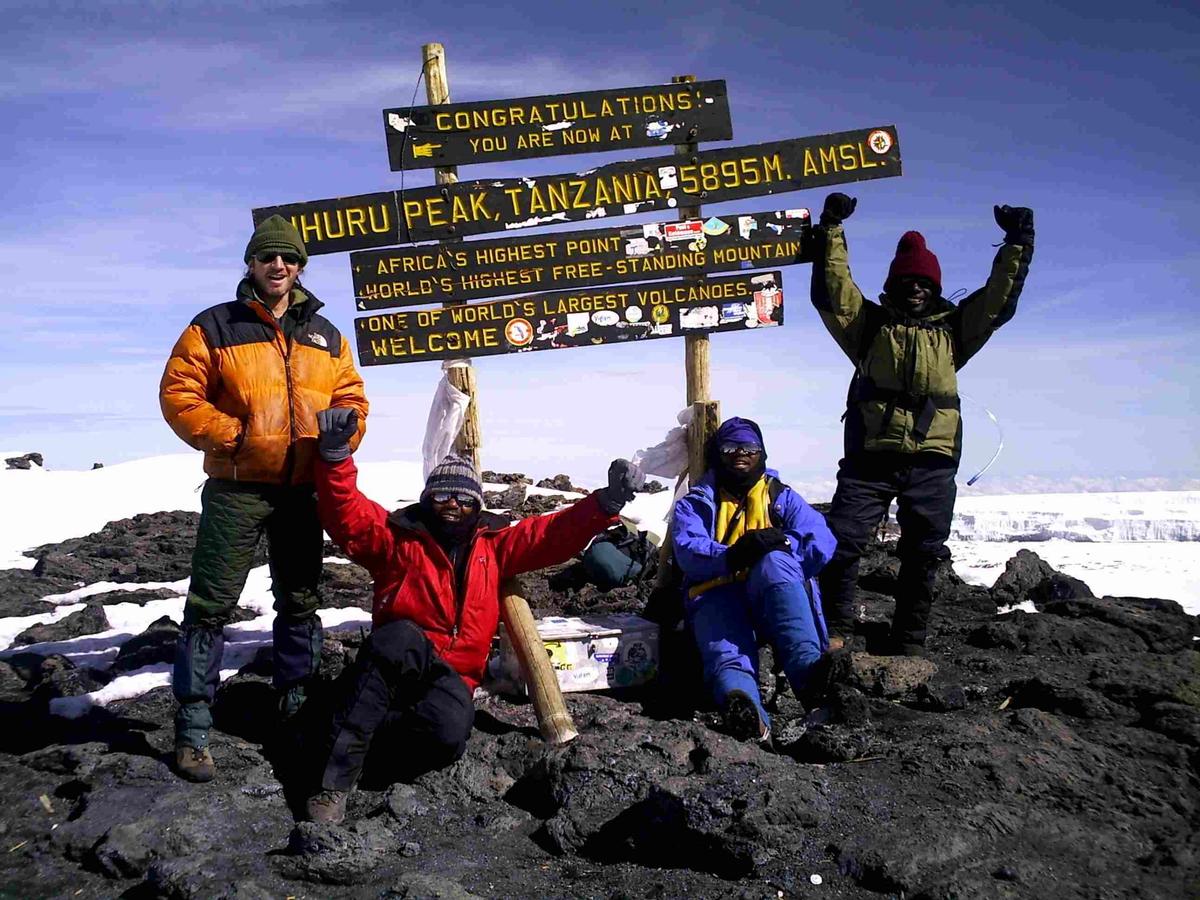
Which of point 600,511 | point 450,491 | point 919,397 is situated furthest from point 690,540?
point 919,397

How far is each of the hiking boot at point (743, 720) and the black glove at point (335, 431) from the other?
2.09 metres

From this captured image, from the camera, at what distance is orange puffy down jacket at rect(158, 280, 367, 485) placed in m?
4.27

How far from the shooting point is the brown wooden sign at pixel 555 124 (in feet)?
18.7

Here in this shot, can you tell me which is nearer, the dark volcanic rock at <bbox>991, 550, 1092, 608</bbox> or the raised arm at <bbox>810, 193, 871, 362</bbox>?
the raised arm at <bbox>810, 193, 871, 362</bbox>

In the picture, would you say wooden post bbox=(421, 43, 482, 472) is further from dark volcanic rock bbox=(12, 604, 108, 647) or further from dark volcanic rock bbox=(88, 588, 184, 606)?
dark volcanic rock bbox=(88, 588, 184, 606)

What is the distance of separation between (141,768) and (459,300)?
119 inches

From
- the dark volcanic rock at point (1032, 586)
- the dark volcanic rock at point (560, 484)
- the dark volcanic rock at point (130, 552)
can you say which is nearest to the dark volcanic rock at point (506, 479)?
the dark volcanic rock at point (560, 484)

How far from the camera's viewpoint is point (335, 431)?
4207 mm

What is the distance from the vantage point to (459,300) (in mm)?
5848

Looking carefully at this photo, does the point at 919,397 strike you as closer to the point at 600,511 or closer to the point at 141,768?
the point at 600,511

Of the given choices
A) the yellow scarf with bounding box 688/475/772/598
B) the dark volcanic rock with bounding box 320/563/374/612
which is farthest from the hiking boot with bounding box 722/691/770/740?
the dark volcanic rock with bounding box 320/563/374/612

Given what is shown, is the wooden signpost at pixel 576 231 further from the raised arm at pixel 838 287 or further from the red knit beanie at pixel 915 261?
the red knit beanie at pixel 915 261

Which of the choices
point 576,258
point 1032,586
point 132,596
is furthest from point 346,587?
point 1032,586

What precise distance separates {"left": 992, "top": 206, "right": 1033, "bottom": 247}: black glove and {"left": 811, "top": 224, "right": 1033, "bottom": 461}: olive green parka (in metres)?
0.05
